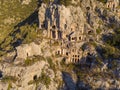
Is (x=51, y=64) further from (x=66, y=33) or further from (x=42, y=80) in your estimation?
(x=66, y=33)

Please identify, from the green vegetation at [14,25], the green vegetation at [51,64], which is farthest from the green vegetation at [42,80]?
the green vegetation at [14,25]

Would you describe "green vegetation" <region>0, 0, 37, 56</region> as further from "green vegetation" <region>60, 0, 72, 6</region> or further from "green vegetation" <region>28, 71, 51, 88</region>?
"green vegetation" <region>28, 71, 51, 88</region>

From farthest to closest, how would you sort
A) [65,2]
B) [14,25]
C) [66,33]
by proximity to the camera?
[14,25], [65,2], [66,33]

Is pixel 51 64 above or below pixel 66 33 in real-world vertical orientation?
below

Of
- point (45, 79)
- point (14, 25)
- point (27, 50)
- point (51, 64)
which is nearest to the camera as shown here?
point (45, 79)

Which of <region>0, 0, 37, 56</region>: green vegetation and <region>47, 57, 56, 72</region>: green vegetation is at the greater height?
<region>0, 0, 37, 56</region>: green vegetation

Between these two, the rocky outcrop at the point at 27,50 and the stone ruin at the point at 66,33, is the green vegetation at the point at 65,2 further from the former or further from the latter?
the rocky outcrop at the point at 27,50

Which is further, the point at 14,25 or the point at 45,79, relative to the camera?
the point at 14,25

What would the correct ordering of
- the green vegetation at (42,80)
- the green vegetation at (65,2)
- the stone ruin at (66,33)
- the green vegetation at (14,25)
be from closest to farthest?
the green vegetation at (42,80) < the stone ruin at (66,33) < the green vegetation at (14,25) < the green vegetation at (65,2)

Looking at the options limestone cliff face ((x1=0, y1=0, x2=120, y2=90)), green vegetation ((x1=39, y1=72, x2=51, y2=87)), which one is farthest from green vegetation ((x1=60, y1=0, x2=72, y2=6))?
green vegetation ((x1=39, y1=72, x2=51, y2=87))

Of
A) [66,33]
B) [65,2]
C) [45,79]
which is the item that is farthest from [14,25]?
[45,79]

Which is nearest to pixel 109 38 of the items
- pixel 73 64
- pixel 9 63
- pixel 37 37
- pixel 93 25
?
pixel 93 25

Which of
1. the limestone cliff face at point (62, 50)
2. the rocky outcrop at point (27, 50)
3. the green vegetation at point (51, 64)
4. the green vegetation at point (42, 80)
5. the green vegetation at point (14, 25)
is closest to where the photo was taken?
the limestone cliff face at point (62, 50)

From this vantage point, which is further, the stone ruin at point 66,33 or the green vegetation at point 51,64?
the stone ruin at point 66,33
